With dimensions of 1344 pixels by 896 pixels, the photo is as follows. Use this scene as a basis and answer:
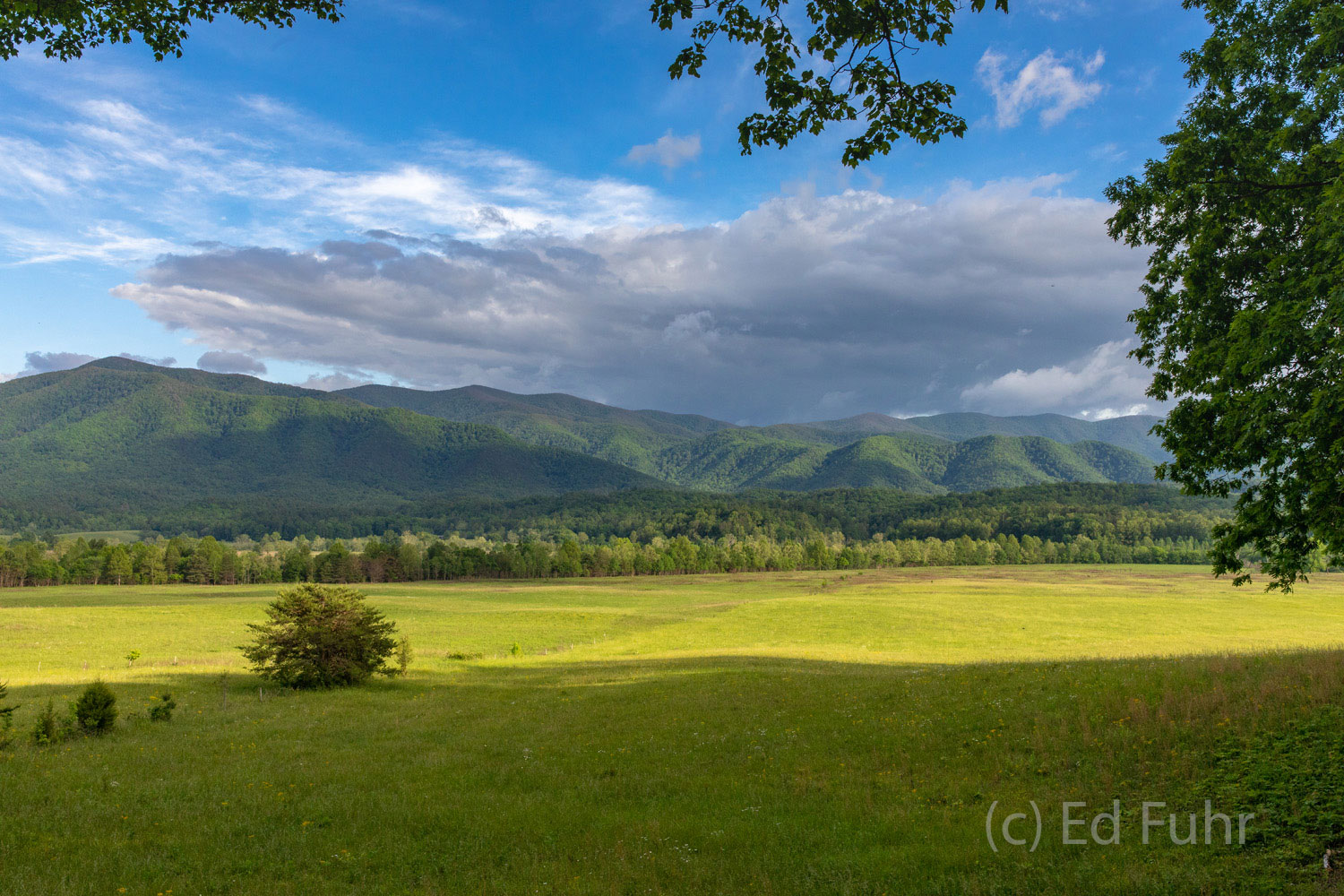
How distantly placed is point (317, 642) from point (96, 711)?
40.1ft

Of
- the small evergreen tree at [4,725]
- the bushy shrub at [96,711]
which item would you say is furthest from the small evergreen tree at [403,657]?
the small evergreen tree at [4,725]

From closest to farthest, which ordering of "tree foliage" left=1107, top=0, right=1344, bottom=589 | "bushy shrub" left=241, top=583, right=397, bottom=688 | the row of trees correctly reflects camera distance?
"tree foliage" left=1107, top=0, right=1344, bottom=589 → "bushy shrub" left=241, top=583, right=397, bottom=688 → the row of trees

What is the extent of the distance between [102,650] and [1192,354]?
2654 inches

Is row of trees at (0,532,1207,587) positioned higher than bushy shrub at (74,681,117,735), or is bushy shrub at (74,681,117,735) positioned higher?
bushy shrub at (74,681,117,735)

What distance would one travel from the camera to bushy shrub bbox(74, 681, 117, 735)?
22.0m

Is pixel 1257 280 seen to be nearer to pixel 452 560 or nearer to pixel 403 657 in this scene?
pixel 403 657

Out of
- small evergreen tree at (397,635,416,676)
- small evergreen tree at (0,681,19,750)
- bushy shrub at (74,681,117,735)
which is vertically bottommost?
small evergreen tree at (397,635,416,676)

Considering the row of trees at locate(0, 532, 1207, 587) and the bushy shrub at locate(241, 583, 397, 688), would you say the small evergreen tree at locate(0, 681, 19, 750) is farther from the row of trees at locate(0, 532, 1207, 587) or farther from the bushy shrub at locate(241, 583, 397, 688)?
the row of trees at locate(0, 532, 1207, 587)

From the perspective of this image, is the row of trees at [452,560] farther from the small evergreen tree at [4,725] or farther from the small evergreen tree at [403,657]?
the small evergreen tree at [4,725]

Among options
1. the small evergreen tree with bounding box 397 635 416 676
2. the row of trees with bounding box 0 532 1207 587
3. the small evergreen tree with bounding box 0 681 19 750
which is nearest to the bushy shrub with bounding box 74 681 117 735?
the small evergreen tree with bounding box 0 681 19 750

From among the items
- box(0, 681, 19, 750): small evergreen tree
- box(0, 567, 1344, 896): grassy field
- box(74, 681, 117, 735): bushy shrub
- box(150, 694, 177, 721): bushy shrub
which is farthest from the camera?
box(150, 694, 177, 721): bushy shrub

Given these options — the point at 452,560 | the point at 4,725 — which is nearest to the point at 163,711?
the point at 4,725

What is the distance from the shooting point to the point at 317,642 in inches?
1348

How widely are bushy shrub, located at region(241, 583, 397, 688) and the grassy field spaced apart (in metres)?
1.65
